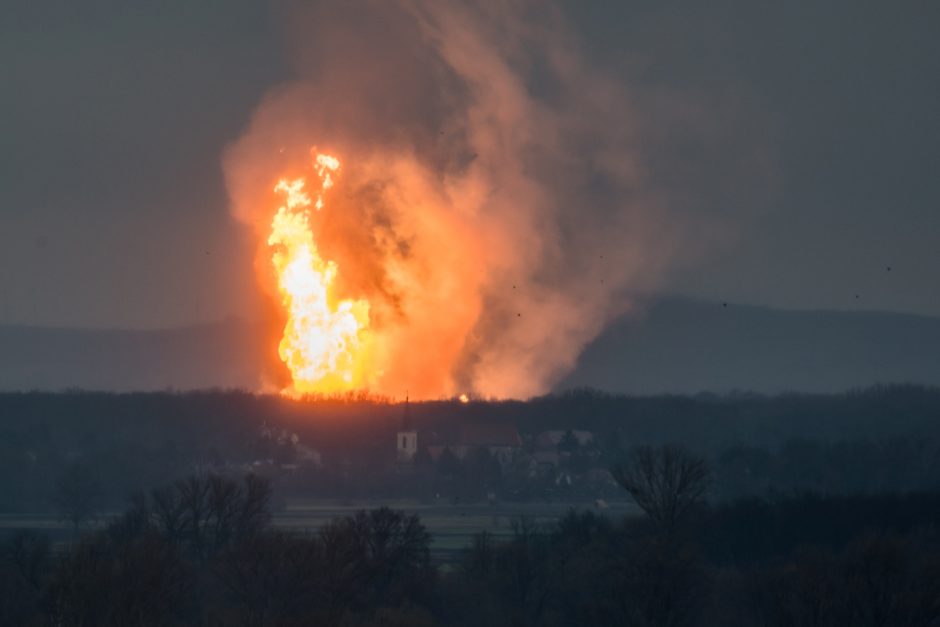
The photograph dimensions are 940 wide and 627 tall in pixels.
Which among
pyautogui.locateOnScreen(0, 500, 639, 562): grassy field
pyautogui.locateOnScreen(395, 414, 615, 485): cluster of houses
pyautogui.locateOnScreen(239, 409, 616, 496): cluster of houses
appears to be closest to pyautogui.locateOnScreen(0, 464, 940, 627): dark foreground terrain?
pyautogui.locateOnScreen(0, 500, 639, 562): grassy field

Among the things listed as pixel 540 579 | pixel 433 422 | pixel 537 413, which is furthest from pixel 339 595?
pixel 537 413

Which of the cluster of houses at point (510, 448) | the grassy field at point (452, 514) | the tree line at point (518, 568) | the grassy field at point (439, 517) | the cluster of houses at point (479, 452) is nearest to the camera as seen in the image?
the tree line at point (518, 568)

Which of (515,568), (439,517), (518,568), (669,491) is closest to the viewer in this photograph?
(518,568)

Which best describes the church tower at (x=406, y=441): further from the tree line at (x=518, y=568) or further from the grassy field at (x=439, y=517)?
the tree line at (x=518, y=568)

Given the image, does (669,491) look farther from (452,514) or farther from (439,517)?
(452,514)

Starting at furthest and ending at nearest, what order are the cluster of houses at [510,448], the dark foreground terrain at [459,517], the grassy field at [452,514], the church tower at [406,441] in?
the church tower at [406,441] → the cluster of houses at [510,448] → the grassy field at [452,514] → the dark foreground terrain at [459,517]

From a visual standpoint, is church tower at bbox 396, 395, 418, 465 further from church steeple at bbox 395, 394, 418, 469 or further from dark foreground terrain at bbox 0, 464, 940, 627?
dark foreground terrain at bbox 0, 464, 940, 627

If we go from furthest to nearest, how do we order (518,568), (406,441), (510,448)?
1. (510,448)
2. (406,441)
3. (518,568)

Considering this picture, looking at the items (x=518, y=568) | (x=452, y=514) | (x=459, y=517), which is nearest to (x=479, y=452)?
(x=452, y=514)

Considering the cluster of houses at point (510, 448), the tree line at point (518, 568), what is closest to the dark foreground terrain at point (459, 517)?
the tree line at point (518, 568)

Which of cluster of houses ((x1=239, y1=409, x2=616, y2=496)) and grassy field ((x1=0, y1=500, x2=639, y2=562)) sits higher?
cluster of houses ((x1=239, y1=409, x2=616, y2=496))

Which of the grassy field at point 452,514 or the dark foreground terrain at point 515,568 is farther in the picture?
the grassy field at point 452,514

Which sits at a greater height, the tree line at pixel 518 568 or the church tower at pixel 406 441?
the church tower at pixel 406 441
